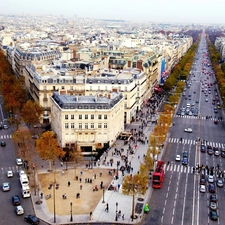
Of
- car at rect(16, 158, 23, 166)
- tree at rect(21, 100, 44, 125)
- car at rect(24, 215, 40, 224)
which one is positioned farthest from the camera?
tree at rect(21, 100, 44, 125)

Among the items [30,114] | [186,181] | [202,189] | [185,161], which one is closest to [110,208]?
[202,189]

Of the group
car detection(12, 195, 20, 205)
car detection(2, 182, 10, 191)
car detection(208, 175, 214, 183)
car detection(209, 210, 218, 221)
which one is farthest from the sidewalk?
car detection(208, 175, 214, 183)

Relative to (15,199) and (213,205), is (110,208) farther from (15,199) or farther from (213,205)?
(213,205)

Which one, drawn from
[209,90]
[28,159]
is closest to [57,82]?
[28,159]

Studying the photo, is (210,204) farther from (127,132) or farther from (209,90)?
(209,90)

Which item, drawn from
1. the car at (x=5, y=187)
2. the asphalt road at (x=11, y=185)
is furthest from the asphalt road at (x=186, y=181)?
the car at (x=5, y=187)

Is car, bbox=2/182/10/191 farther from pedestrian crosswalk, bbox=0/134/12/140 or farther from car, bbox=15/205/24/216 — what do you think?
pedestrian crosswalk, bbox=0/134/12/140
